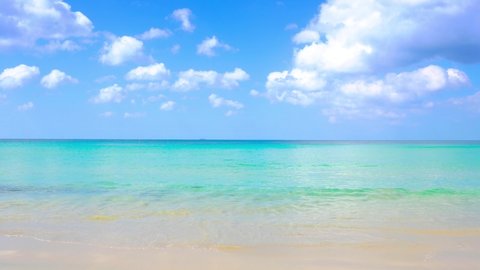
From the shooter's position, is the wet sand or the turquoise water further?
the turquoise water

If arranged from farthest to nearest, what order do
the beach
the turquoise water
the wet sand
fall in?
the turquoise water, the beach, the wet sand

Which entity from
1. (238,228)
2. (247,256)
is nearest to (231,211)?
(238,228)

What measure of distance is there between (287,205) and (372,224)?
390 cm

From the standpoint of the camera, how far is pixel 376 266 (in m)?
8.16

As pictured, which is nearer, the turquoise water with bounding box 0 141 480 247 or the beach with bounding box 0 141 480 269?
the beach with bounding box 0 141 480 269

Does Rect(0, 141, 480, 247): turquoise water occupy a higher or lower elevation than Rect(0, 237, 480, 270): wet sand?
higher

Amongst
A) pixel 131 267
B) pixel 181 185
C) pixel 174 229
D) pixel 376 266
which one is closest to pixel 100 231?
pixel 174 229

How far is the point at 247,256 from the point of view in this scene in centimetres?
883

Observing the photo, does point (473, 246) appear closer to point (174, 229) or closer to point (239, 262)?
point (239, 262)

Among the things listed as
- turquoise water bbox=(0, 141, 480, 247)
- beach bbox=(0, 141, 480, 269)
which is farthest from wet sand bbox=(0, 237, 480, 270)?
turquoise water bbox=(0, 141, 480, 247)

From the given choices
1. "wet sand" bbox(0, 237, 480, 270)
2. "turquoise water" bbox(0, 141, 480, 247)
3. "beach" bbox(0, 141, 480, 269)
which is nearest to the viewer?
"wet sand" bbox(0, 237, 480, 270)

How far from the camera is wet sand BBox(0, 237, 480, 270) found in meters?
8.14

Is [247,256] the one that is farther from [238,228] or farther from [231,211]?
[231,211]

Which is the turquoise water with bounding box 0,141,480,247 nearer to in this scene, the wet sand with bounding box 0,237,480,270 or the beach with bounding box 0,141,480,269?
the beach with bounding box 0,141,480,269
